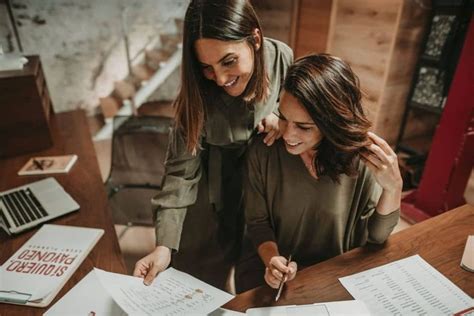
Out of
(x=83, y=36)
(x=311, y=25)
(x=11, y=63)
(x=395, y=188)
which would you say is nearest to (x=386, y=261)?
(x=395, y=188)

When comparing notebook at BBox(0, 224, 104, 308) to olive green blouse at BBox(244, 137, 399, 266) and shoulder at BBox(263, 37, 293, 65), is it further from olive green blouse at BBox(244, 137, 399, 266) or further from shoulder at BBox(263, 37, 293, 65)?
shoulder at BBox(263, 37, 293, 65)

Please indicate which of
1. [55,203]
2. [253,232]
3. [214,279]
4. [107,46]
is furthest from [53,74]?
[253,232]

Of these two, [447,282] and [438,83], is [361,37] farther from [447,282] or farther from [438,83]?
[447,282]

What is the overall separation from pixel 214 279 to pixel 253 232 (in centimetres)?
54

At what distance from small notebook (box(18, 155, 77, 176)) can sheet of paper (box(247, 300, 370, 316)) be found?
1249mm

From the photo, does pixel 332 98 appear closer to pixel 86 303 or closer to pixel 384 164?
pixel 384 164

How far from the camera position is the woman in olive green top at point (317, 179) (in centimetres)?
103

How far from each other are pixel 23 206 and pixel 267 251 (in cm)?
99

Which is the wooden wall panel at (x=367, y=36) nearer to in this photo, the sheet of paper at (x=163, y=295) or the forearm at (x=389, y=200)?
the forearm at (x=389, y=200)

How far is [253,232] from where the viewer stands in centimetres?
127

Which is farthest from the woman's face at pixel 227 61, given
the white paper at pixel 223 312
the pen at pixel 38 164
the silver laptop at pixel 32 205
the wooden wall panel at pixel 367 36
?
the wooden wall panel at pixel 367 36

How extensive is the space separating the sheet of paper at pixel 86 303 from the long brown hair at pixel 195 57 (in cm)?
53

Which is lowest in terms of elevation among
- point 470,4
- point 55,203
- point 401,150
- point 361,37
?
point 401,150

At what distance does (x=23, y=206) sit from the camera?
137cm
